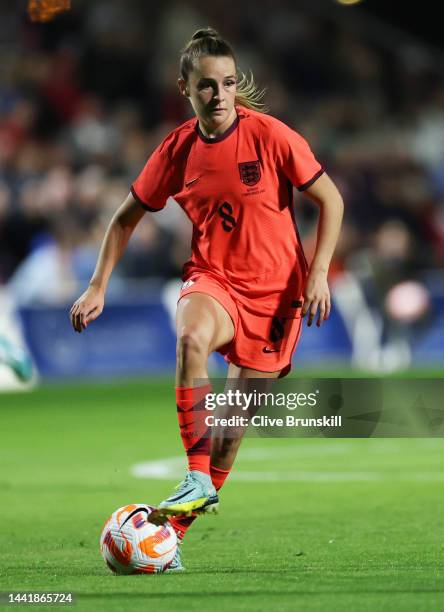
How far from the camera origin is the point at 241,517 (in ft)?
28.3

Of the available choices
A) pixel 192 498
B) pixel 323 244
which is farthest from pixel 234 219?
pixel 192 498

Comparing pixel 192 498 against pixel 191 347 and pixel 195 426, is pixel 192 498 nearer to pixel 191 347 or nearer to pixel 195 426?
pixel 195 426

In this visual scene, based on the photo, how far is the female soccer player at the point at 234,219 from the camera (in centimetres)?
689

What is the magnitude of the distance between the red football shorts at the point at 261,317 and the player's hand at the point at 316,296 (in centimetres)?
37

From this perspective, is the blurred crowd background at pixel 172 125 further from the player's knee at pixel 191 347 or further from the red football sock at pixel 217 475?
the player's knee at pixel 191 347

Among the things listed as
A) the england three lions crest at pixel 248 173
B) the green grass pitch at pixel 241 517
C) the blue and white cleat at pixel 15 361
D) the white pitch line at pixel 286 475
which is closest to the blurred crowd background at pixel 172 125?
the green grass pitch at pixel 241 517

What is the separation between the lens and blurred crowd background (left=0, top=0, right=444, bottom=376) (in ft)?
61.7

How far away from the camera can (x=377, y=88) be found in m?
24.3

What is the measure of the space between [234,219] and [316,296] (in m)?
0.62

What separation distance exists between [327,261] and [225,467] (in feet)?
3.85

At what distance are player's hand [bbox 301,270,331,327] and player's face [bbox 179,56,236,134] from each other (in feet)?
3.01

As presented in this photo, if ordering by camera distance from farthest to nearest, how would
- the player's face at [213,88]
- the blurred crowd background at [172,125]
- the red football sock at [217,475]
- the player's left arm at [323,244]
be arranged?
the blurred crowd background at [172,125] → the red football sock at [217,475] → the player's face at [213,88] → the player's left arm at [323,244]

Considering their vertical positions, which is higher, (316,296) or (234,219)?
(234,219)

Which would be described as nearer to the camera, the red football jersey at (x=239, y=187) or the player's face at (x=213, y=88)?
the player's face at (x=213, y=88)
